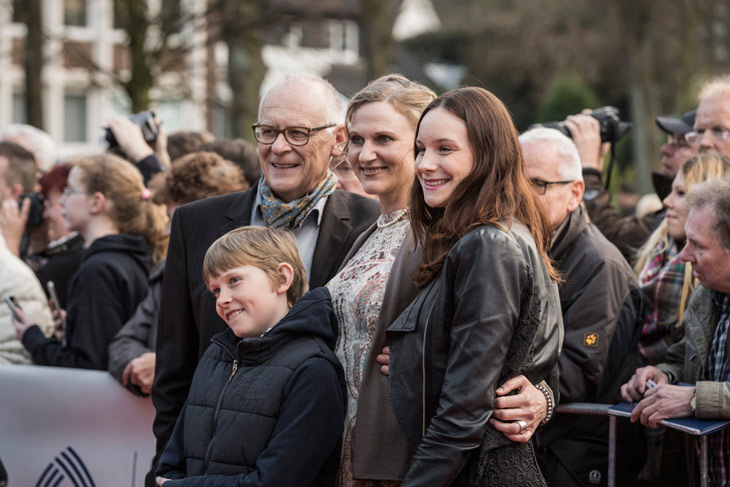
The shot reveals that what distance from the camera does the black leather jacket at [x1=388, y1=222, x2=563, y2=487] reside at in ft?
9.48

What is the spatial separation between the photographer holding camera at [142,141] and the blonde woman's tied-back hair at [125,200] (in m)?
0.77

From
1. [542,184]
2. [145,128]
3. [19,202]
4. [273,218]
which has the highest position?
[145,128]

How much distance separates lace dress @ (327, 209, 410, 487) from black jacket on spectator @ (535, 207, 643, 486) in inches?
44.8

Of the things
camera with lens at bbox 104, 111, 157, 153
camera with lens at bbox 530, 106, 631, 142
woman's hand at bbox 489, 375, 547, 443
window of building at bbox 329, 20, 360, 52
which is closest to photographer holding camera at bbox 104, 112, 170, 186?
camera with lens at bbox 104, 111, 157, 153

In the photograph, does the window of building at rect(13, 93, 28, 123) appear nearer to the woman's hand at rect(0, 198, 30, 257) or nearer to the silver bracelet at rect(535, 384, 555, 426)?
the woman's hand at rect(0, 198, 30, 257)

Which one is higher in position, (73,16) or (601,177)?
(73,16)

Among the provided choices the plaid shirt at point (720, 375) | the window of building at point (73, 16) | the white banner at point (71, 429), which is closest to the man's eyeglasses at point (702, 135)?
the plaid shirt at point (720, 375)

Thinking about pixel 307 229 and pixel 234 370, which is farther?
pixel 307 229

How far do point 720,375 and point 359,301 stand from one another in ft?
5.13

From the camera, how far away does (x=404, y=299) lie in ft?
10.5

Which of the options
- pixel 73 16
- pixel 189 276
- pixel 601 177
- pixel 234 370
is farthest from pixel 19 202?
pixel 73 16

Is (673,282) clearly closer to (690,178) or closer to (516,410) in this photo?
(690,178)

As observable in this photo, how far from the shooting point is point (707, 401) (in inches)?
147

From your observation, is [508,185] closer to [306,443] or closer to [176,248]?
[306,443]
